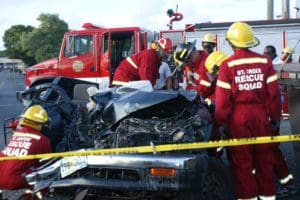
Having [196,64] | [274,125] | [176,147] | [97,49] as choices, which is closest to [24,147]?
[176,147]

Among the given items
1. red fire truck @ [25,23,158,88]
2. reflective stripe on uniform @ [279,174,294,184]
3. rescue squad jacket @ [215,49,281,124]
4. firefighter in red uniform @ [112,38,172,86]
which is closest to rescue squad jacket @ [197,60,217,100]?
rescue squad jacket @ [215,49,281,124]

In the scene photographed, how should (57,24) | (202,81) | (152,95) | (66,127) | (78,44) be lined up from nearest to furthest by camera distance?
(152,95) < (66,127) < (202,81) < (78,44) < (57,24)

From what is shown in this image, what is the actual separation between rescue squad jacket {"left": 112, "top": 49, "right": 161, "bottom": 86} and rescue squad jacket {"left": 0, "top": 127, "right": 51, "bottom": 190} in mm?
3324

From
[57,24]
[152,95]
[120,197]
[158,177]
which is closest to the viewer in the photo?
[158,177]

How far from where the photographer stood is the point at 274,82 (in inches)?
220

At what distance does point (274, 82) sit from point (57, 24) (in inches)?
2890

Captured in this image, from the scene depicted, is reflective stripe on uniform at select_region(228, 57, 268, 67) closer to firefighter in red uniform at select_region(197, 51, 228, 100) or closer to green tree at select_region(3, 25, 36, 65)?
firefighter in red uniform at select_region(197, 51, 228, 100)

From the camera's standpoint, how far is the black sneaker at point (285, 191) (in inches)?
256

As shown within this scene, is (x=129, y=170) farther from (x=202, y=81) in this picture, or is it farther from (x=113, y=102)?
(x=202, y=81)

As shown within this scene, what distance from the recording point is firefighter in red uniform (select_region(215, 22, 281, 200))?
18.1 ft

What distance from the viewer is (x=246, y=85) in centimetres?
554

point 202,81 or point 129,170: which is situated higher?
point 202,81

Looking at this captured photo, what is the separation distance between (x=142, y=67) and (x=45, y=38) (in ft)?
220

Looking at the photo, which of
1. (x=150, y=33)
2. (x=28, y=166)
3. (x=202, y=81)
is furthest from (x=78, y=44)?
(x=28, y=166)
